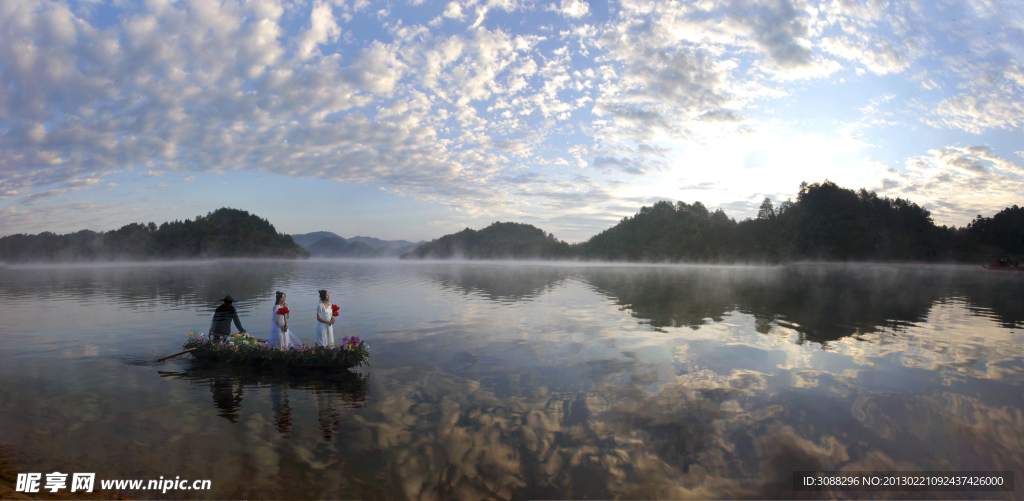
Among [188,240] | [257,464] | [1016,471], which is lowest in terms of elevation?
[1016,471]

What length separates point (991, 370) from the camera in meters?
14.1

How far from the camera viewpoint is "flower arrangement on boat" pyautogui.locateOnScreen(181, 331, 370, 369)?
43.6 ft

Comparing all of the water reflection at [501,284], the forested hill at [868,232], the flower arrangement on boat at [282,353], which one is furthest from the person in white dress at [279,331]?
the forested hill at [868,232]

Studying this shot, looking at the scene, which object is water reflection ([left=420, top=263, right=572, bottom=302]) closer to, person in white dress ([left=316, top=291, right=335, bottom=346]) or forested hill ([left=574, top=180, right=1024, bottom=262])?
person in white dress ([left=316, top=291, right=335, bottom=346])

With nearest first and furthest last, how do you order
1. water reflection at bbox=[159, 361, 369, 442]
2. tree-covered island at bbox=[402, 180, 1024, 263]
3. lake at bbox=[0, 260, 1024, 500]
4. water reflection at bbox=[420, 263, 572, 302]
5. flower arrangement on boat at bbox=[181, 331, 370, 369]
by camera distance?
lake at bbox=[0, 260, 1024, 500]
water reflection at bbox=[159, 361, 369, 442]
flower arrangement on boat at bbox=[181, 331, 370, 369]
water reflection at bbox=[420, 263, 572, 302]
tree-covered island at bbox=[402, 180, 1024, 263]

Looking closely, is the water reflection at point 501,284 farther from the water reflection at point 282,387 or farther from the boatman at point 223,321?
the water reflection at point 282,387

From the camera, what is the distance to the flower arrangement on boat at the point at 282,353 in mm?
13281

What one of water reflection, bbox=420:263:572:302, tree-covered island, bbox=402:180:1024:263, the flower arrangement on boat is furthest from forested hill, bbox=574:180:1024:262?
the flower arrangement on boat

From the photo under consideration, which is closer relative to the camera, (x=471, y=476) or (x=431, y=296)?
(x=471, y=476)

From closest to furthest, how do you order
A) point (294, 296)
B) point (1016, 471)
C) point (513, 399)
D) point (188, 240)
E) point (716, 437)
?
point (1016, 471), point (716, 437), point (513, 399), point (294, 296), point (188, 240)

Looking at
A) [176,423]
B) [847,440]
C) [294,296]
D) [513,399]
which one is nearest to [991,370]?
[847,440]

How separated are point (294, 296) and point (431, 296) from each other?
38.2 ft

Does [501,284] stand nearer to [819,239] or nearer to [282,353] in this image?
[282,353]

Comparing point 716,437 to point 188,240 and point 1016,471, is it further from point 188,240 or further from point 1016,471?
point 188,240
